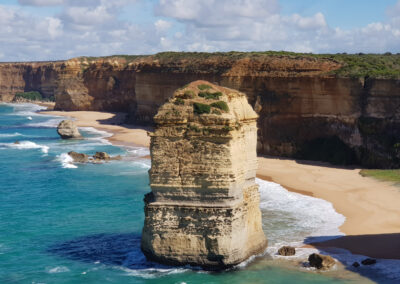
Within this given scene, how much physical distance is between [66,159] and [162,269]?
28.7 m

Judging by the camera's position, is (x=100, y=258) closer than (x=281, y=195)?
Yes

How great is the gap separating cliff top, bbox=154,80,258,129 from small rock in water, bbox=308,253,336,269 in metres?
5.90

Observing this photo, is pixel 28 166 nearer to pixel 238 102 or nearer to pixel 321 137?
pixel 321 137

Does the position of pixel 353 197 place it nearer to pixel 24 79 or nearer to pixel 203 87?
pixel 203 87

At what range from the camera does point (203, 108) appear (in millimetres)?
19328

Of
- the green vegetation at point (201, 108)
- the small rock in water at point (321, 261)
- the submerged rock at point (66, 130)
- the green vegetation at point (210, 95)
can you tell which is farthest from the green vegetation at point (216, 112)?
the submerged rock at point (66, 130)

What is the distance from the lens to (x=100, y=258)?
72.5 feet

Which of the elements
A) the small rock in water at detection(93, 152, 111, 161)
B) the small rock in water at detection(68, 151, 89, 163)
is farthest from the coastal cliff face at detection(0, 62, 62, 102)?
the small rock in water at detection(93, 152, 111, 161)

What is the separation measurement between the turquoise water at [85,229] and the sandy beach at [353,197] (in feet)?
9.10

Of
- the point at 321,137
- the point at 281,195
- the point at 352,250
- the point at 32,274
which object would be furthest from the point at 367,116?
the point at 32,274

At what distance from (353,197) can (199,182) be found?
49.5 feet

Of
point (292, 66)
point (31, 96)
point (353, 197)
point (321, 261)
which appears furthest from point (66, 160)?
point (31, 96)

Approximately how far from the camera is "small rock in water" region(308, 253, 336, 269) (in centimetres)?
1981

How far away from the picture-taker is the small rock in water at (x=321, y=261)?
1981 cm
